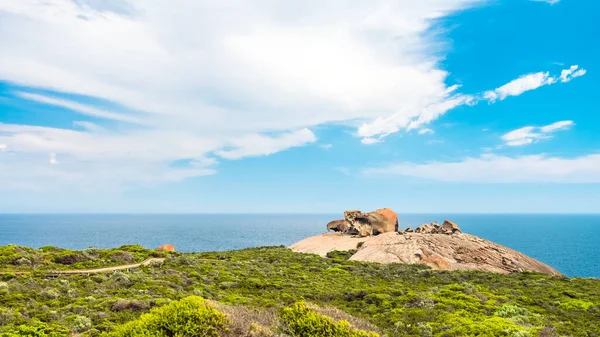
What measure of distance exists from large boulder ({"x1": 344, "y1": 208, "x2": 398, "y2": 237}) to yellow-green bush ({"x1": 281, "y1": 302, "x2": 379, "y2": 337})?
42.1 meters

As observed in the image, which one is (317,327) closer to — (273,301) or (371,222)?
(273,301)

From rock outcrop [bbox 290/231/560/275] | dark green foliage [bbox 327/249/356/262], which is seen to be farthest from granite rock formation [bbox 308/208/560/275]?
dark green foliage [bbox 327/249/356/262]

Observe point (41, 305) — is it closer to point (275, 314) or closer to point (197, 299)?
point (197, 299)

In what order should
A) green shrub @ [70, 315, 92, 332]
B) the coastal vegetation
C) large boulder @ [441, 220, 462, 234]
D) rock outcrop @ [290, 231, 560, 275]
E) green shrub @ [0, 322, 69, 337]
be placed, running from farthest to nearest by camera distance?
large boulder @ [441, 220, 462, 234] → rock outcrop @ [290, 231, 560, 275] → green shrub @ [70, 315, 92, 332] → the coastal vegetation → green shrub @ [0, 322, 69, 337]

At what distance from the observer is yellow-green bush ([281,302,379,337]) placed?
39.9 ft

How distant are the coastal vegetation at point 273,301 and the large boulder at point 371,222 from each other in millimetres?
18605

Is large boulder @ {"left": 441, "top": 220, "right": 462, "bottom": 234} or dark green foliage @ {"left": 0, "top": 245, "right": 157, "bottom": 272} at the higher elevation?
large boulder @ {"left": 441, "top": 220, "right": 462, "bottom": 234}

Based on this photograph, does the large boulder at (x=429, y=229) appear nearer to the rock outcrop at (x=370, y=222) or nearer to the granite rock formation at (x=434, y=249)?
the granite rock formation at (x=434, y=249)

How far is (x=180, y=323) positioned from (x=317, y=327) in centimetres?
462

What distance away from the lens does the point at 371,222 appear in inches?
2142

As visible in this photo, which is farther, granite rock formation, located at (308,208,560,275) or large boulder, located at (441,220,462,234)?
large boulder, located at (441,220,462,234)

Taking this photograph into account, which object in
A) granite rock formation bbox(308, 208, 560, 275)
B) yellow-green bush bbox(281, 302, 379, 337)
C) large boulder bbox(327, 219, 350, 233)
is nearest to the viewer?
yellow-green bush bbox(281, 302, 379, 337)

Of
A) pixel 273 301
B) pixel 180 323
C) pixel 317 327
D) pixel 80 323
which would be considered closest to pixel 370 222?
pixel 273 301

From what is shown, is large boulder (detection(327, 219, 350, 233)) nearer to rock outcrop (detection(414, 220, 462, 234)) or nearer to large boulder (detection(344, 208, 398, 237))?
large boulder (detection(344, 208, 398, 237))
